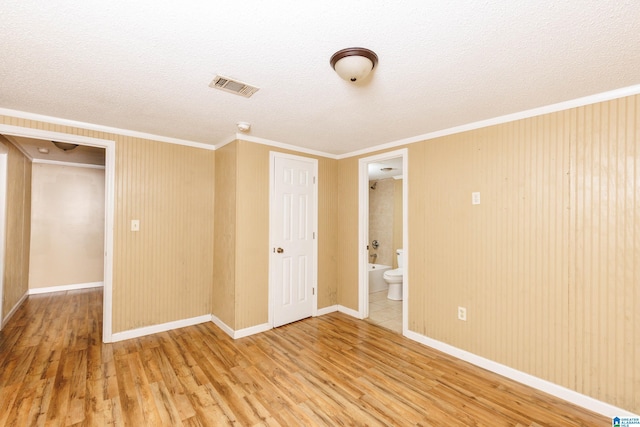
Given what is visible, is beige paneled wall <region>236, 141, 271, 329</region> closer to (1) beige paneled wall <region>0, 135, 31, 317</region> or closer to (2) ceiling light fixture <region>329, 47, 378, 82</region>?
(2) ceiling light fixture <region>329, 47, 378, 82</region>

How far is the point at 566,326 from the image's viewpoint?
2.26m

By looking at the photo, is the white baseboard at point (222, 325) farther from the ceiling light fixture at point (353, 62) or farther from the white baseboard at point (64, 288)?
the white baseboard at point (64, 288)

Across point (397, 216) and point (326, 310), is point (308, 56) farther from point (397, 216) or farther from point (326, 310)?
point (397, 216)

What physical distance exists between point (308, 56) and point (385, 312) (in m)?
3.55

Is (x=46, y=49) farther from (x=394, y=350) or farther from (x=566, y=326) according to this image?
(x=566, y=326)

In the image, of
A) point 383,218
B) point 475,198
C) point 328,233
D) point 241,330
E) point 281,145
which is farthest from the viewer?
point 383,218

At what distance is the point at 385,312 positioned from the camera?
4.17m

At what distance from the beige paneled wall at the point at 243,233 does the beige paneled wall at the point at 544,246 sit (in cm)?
183

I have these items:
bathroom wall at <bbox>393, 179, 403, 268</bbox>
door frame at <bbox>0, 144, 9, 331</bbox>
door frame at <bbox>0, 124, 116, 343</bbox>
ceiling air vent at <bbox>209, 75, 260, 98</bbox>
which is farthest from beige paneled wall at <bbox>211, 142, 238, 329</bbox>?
bathroom wall at <bbox>393, 179, 403, 268</bbox>

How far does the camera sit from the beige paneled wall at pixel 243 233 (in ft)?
10.8

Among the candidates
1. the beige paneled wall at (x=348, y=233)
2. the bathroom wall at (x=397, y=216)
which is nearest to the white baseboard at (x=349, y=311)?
the beige paneled wall at (x=348, y=233)

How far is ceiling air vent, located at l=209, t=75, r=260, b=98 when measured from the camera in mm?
1986

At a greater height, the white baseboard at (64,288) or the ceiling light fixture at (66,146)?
the ceiling light fixture at (66,146)

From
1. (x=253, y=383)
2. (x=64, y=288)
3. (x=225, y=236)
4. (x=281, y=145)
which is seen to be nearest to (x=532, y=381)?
(x=253, y=383)
